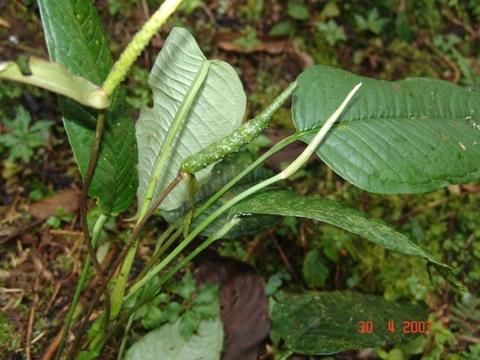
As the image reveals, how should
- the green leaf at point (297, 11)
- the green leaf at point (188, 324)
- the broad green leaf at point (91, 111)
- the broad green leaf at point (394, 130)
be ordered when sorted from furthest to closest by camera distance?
the green leaf at point (297, 11) < the green leaf at point (188, 324) < the broad green leaf at point (394, 130) < the broad green leaf at point (91, 111)

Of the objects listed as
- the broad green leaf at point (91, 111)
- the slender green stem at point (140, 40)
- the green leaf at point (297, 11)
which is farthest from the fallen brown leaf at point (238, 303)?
the green leaf at point (297, 11)

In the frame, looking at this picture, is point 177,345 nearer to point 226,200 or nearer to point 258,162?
point 226,200

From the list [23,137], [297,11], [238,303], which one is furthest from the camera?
[297,11]

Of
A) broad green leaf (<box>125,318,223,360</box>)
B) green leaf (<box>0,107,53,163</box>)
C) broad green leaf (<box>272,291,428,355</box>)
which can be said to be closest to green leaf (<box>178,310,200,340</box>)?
broad green leaf (<box>125,318,223,360</box>)

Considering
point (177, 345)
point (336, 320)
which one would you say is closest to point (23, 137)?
point (177, 345)

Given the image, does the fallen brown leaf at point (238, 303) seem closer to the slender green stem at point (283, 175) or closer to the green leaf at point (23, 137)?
the slender green stem at point (283, 175)

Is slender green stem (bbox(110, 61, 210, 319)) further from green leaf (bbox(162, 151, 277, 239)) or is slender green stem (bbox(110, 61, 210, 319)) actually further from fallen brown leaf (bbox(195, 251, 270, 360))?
fallen brown leaf (bbox(195, 251, 270, 360))
